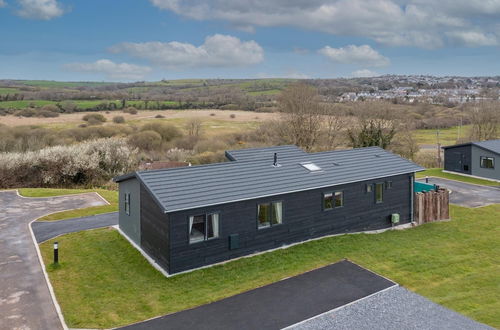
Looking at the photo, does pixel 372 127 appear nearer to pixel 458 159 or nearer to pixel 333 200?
pixel 458 159

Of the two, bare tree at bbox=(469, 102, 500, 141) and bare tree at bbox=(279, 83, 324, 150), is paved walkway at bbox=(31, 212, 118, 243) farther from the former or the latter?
bare tree at bbox=(469, 102, 500, 141)

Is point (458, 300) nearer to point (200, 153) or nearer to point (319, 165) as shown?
point (319, 165)

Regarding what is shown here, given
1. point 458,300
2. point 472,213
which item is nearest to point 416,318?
point 458,300

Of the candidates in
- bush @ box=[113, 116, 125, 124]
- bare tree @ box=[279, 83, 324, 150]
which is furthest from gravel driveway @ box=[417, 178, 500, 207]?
bush @ box=[113, 116, 125, 124]

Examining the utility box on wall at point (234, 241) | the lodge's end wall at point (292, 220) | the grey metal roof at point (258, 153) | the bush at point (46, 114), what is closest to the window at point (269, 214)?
the lodge's end wall at point (292, 220)

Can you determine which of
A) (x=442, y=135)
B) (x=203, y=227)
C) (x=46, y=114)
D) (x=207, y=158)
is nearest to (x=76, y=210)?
(x=203, y=227)
